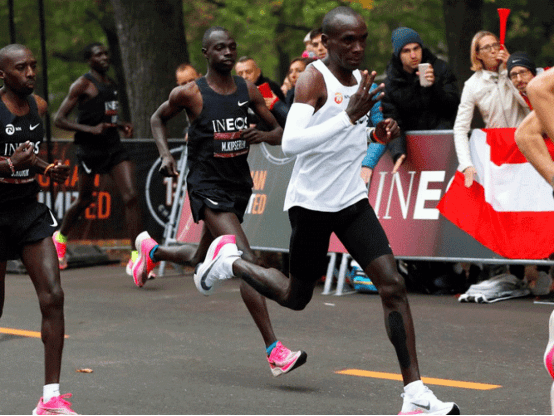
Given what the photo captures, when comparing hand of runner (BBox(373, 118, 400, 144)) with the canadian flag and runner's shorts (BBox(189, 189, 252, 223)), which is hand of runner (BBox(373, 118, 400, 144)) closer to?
runner's shorts (BBox(189, 189, 252, 223))

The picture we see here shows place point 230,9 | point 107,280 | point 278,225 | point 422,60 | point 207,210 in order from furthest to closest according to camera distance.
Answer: point 230,9
point 107,280
point 278,225
point 422,60
point 207,210

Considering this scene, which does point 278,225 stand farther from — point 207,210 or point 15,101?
point 15,101

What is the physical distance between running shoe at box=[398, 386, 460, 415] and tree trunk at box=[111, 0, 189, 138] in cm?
1097

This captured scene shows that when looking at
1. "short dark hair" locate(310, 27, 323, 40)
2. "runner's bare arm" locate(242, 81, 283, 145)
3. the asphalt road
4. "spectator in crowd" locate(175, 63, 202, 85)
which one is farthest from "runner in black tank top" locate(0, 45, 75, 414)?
"spectator in crowd" locate(175, 63, 202, 85)

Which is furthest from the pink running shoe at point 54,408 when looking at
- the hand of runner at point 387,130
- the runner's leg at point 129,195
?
the runner's leg at point 129,195

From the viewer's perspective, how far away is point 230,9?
2706 centimetres

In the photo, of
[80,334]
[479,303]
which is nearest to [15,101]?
[80,334]

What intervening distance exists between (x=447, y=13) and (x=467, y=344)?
1255 cm

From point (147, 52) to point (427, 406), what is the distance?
1143 cm

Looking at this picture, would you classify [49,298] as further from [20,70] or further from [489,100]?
[489,100]

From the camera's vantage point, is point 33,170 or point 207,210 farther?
point 207,210

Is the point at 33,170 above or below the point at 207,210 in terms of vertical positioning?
above

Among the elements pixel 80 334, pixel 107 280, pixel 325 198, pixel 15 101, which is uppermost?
pixel 15 101

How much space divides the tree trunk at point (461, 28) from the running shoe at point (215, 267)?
1333cm
